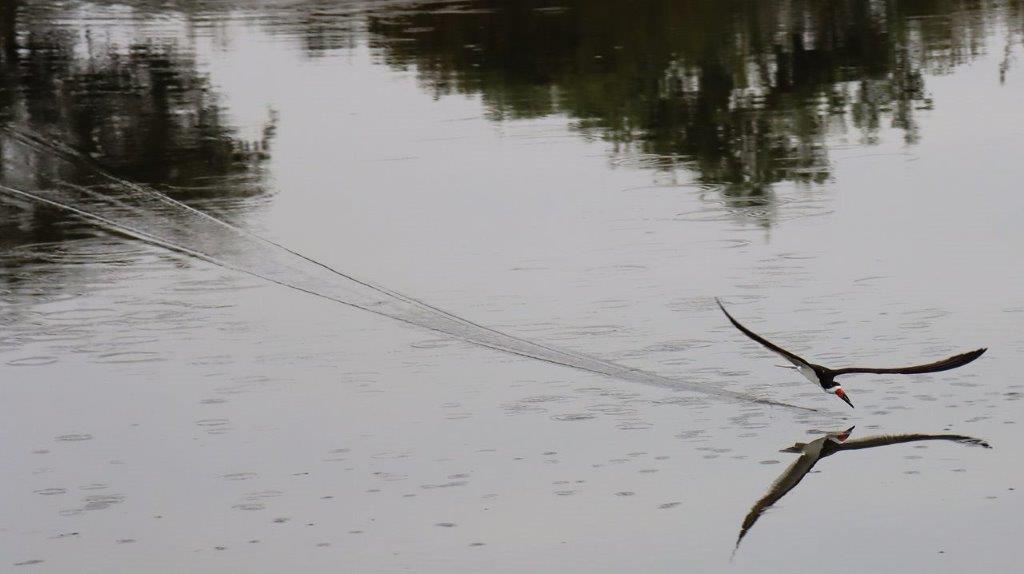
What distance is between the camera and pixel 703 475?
14.7 m

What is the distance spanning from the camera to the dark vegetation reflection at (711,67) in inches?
1135

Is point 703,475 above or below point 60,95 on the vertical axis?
below

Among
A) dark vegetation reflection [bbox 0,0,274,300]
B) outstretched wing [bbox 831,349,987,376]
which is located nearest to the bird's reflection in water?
outstretched wing [bbox 831,349,987,376]

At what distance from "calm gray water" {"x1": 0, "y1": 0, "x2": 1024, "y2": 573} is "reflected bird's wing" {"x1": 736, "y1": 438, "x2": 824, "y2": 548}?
5 centimetres

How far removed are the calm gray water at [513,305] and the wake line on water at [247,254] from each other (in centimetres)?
6

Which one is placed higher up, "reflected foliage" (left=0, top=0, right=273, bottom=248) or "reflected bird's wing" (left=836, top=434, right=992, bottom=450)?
"reflected foliage" (left=0, top=0, right=273, bottom=248)

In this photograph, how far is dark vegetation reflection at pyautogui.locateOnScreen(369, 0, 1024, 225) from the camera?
28.8 metres

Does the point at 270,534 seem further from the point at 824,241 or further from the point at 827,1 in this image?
the point at 827,1

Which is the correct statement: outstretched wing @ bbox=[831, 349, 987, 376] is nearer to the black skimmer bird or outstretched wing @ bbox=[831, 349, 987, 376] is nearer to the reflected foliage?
the black skimmer bird

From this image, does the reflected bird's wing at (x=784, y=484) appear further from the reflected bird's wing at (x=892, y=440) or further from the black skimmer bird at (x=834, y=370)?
the black skimmer bird at (x=834, y=370)

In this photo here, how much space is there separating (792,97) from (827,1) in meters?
12.8

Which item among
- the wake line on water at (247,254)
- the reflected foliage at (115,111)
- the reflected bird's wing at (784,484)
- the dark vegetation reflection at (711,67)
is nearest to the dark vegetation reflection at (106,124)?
the reflected foliage at (115,111)

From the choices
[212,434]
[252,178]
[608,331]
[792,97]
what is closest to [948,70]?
[792,97]

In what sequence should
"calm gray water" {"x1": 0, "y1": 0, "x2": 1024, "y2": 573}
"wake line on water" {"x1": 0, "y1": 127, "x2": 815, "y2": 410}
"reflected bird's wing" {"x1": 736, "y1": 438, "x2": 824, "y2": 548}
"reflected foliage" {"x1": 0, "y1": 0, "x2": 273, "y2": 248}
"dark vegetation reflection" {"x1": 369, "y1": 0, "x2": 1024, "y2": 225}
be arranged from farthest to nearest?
"dark vegetation reflection" {"x1": 369, "y1": 0, "x2": 1024, "y2": 225} < "reflected foliage" {"x1": 0, "y1": 0, "x2": 273, "y2": 248} < "wake line on water" {"x1": 0, "y1": 127, "x2": 815, "y2": 410} < "calm gray water" {"x1": 0, "y1": 0, "x2": 1024, "y2": 573} < "reflected bird's wing" {"x1": 736, "y1": 438, "x2": 824, "y2": 548}
